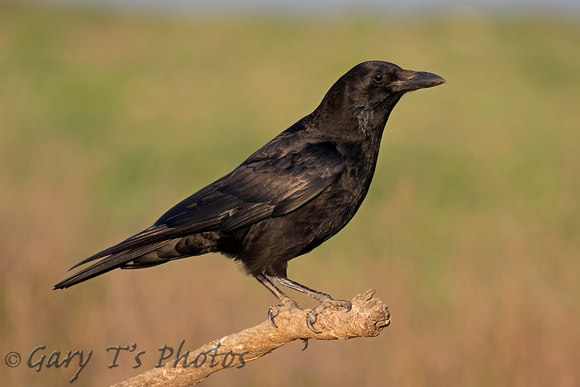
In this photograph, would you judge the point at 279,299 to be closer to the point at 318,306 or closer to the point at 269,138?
the point at 318,306

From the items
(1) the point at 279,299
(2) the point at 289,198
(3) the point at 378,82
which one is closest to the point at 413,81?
(3) the point at 378,82

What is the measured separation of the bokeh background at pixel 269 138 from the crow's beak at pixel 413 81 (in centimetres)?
358

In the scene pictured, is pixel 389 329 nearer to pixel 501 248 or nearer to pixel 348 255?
pixel 501 248

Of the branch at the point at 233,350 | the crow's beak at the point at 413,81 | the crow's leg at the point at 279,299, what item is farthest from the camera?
the crow's beak at the point at 413,81

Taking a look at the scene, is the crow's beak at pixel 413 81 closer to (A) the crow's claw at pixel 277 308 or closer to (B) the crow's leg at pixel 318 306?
(B) the crow's leg at pixel 318 306

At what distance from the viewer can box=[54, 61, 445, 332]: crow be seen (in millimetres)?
5863

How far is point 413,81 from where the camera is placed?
6227mm

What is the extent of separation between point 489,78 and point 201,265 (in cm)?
2471

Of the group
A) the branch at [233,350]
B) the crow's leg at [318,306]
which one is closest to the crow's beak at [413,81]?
the crow's leg at [318,306]

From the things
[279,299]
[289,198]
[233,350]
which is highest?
[289,198]

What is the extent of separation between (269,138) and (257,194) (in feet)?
64.3

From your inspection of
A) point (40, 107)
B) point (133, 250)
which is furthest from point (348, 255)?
point (40, 107)

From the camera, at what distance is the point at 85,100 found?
30.0m

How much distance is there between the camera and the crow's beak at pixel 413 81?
20.4ft
